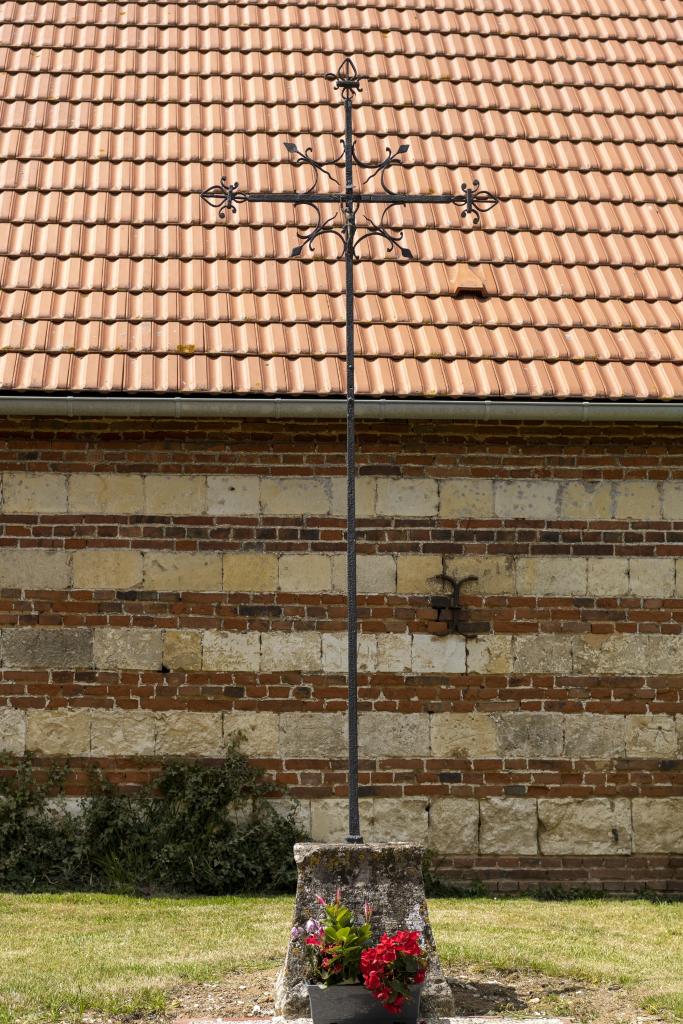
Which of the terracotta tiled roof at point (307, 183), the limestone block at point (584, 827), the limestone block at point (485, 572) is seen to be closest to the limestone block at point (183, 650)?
the terracotta tiled roof at point (307, 183)

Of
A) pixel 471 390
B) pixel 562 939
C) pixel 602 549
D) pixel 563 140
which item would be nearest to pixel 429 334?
pixel 471 390

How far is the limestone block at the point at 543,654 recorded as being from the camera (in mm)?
7309

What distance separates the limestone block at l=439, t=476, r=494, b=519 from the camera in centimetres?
738

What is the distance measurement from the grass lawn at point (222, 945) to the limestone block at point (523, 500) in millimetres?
2151

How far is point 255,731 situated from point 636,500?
2566 mm

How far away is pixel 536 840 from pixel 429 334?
2.97m

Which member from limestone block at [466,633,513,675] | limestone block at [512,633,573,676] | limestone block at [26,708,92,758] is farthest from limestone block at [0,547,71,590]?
limestone block at [512,633,573,676]

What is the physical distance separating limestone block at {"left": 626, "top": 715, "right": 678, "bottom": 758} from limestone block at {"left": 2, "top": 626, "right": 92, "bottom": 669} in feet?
10.2

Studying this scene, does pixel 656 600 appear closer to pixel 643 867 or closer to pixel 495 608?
pixel 495 608

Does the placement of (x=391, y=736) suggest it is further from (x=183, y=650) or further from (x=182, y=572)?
(x=182, y=572)

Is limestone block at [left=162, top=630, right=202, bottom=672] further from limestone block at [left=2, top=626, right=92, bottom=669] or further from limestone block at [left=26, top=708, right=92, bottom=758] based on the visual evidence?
limestone block at [left=26, top=708, right=92, bottom=758]

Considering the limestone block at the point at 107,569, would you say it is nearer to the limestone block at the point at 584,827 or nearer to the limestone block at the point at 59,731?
the limestone block at the point at 59,731

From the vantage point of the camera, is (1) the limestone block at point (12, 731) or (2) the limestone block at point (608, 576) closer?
(1) the limestone block at point (12, 731)

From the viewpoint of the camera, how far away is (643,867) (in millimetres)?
7281
